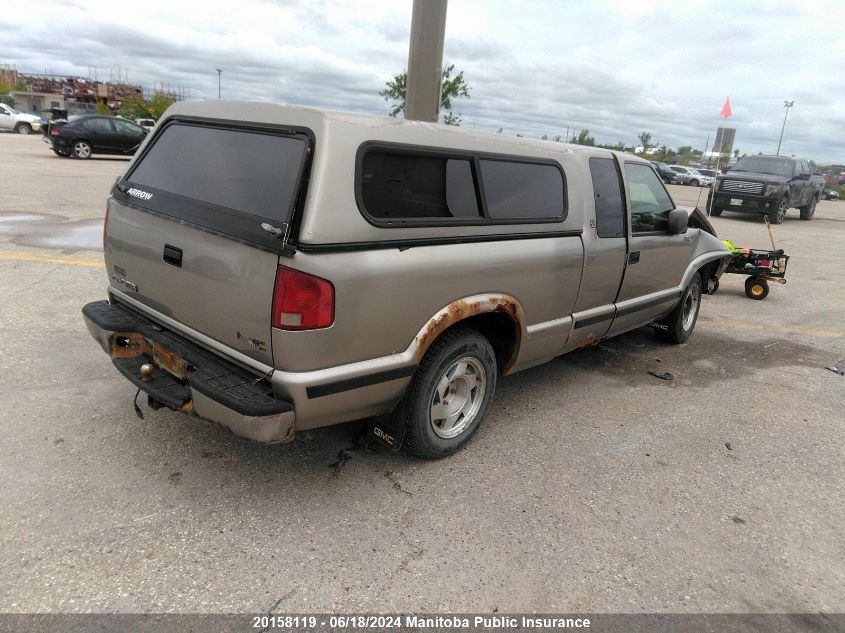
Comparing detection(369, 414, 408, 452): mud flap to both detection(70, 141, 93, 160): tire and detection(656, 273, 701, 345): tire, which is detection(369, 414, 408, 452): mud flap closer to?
detection(656, 273, 701, 345): tire

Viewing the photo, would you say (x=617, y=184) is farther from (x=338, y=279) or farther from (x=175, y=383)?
(x=175, y=383)

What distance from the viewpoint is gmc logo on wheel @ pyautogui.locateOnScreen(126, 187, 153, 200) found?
134 inches

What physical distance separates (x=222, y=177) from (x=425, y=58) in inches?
187

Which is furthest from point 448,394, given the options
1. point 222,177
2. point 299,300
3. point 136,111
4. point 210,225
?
point 136,111

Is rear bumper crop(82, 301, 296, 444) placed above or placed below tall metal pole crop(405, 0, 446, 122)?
A: below

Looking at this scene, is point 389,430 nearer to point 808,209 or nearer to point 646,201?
point 646,201

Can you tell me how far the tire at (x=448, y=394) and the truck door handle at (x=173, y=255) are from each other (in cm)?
133

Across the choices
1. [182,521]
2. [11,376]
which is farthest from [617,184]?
[11,376]

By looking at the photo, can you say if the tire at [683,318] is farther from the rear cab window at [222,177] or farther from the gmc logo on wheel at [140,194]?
the gmc logo on wheel at [140,194]

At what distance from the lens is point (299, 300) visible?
260 cm

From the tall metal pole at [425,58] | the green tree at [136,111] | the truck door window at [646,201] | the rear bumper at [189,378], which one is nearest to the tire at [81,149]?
the tall metal pole at [425,58]

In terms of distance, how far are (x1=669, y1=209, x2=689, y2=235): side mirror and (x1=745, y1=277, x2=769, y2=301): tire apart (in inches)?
154

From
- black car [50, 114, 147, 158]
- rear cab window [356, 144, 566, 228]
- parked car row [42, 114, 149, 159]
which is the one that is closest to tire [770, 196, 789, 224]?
rear cab window [356, 144, 566, 228]

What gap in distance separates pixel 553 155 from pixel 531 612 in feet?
9.08
